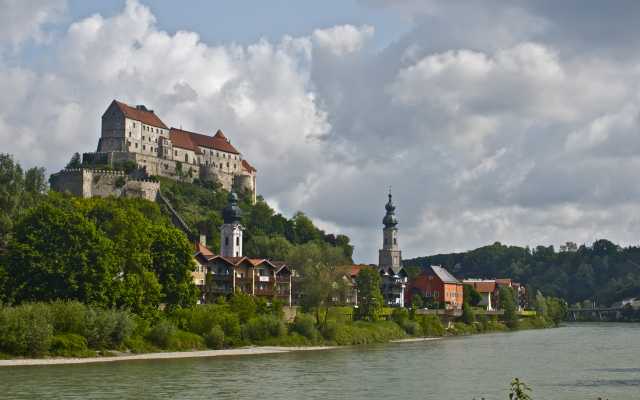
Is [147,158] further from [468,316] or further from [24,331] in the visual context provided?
[24,331]

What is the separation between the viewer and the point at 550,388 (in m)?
45.6

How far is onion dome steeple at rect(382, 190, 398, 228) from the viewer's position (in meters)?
169

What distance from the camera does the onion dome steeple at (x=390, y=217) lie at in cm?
16884

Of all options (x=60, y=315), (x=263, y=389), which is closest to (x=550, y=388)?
(x=263, y=389)

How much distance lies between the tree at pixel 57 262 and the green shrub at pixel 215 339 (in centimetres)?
929

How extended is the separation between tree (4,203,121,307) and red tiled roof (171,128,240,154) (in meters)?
95.9

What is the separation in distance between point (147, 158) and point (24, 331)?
295ft

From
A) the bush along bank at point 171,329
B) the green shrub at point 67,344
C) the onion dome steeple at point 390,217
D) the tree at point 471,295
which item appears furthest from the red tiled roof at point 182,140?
the green shrub at point 67,344

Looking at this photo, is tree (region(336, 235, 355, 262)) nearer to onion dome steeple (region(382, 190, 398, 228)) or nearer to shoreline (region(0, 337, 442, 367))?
onion dome steeple (region(382, 190, 398, 228))

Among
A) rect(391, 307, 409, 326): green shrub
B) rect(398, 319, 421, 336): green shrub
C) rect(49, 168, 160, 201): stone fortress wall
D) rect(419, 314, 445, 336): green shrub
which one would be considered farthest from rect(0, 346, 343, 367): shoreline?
rect(49, 168, 160, 201): stone fortress wall

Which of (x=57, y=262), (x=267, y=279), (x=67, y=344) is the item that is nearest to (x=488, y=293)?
(x=267, y=279)

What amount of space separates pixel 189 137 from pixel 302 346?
91.4m

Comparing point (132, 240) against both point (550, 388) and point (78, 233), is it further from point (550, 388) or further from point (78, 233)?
point (550, 388)

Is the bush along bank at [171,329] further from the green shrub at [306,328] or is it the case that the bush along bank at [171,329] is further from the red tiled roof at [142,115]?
the red tiled roof at [142,115]
